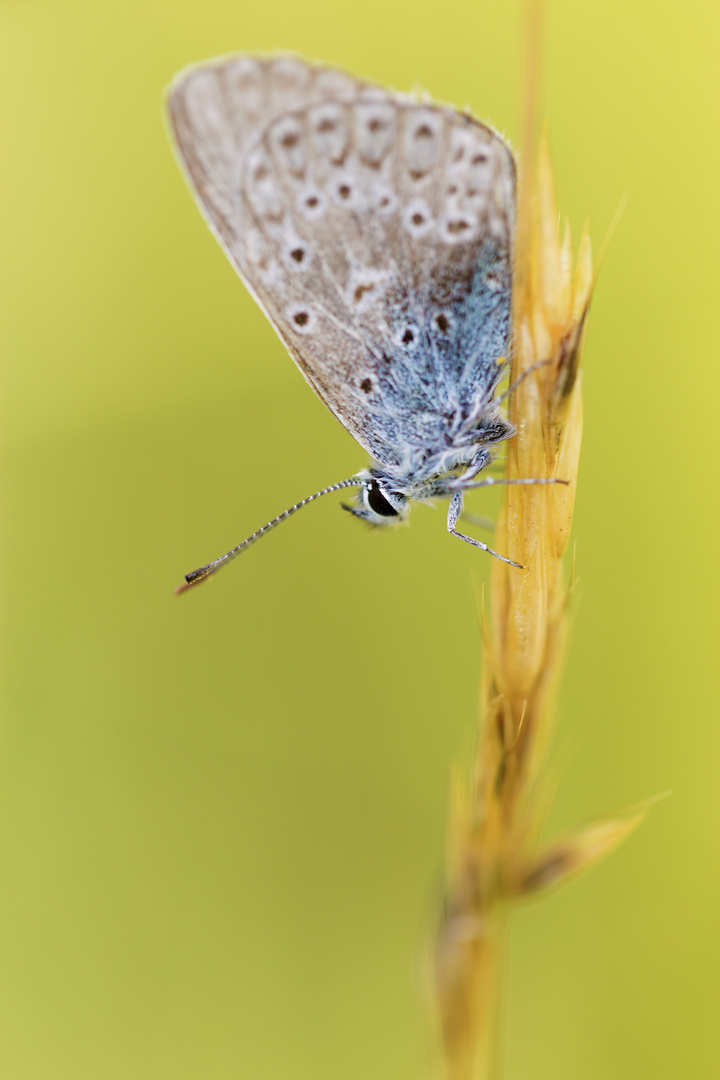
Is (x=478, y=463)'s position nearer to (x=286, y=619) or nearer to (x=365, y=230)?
(x=365, y=230)

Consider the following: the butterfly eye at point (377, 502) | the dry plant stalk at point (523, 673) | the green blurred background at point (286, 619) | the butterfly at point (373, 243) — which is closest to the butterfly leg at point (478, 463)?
the butterfly at point (373, 243)

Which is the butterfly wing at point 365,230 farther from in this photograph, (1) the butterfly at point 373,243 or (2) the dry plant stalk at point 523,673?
(2) the dry plant stalk at point 523,673

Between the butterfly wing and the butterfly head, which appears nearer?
the butterfly wing

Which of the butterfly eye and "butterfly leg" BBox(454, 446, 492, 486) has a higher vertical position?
"butterfly leg" BBox(454, 446, 492, 486)

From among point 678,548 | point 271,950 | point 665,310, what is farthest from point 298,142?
point 271,950

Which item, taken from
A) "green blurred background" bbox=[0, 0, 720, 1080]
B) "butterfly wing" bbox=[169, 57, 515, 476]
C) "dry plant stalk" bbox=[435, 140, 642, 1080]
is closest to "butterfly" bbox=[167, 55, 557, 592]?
"butterfly wing" bbox=[169, 57, 515, 476]

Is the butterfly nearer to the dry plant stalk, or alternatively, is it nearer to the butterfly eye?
the butterfly eye

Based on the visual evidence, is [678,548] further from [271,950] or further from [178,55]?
[178,55]
